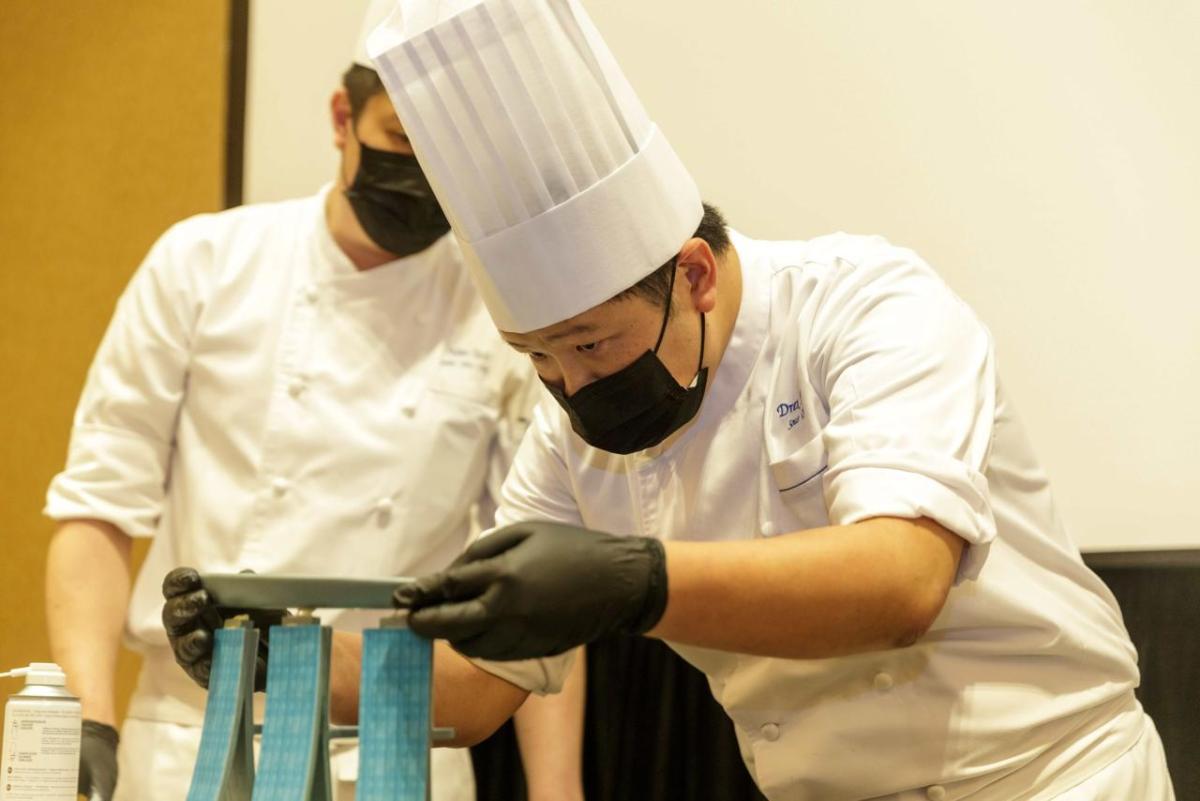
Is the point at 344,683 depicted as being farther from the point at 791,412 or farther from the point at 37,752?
the point at 791,412

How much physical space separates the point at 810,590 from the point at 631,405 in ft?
1.14

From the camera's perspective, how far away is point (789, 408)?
60.0 inches

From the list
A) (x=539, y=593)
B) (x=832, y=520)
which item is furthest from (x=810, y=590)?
(x=539, y=593)

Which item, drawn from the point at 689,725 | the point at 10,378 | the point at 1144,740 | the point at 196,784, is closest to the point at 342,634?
the point at 196,784

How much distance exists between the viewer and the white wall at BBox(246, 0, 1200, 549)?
1938 millimetres

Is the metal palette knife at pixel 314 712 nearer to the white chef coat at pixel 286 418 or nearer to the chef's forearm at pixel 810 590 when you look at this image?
the chef's forearm at pixel 810 590

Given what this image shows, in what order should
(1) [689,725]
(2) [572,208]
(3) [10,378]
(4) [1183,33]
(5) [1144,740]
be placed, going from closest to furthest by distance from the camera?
1. (2) [572,208]
2. (5) [1144,740]
3. (4) [1183,33]
4. (1) [689,725]
5. (3) [10,378]

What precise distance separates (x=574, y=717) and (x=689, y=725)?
181mm

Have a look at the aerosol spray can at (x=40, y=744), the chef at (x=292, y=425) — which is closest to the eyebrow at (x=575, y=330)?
the aerosol spray can at (x=40, y=744)

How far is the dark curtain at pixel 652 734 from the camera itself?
2049 millimetres

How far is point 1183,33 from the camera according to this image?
194 centimetres

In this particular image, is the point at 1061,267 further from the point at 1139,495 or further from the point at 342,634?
the point at 342,634

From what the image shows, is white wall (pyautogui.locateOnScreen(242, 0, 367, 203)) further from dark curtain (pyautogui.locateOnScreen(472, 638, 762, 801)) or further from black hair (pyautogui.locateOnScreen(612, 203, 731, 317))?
black hair (pyautogui.locateOnScreen(612, 203, 731, 317))

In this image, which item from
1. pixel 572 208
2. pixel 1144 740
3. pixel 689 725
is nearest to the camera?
pixel 572 208
